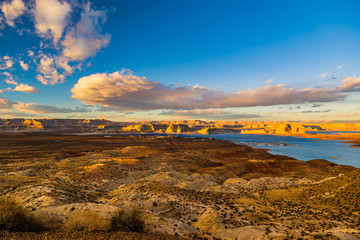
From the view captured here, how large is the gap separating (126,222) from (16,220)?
213 inches

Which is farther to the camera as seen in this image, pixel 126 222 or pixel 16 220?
pixel 126 222

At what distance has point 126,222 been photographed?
10.6m

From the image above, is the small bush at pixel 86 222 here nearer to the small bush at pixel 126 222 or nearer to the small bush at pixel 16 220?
the small bush at pixel 126 222

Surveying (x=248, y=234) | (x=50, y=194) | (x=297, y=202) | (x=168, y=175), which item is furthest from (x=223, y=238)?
(x=168, y=175)

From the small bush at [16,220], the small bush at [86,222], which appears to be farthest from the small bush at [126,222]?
the small bush at [16,220]

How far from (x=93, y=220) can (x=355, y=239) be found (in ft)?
46.0

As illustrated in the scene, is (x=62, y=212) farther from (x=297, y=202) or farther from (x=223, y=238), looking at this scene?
(x=297, y=202)

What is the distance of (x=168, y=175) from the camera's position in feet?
102

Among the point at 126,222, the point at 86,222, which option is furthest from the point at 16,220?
the point at 126,222

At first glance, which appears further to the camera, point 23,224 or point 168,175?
point 168,175

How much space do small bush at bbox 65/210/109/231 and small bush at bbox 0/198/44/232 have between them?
1.45 m

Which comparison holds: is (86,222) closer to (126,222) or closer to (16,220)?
(126,222)

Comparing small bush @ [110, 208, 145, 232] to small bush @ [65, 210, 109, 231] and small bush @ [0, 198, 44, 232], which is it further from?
small bush @ [0, 198, 44, 232]

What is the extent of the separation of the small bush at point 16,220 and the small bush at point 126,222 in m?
3.69
